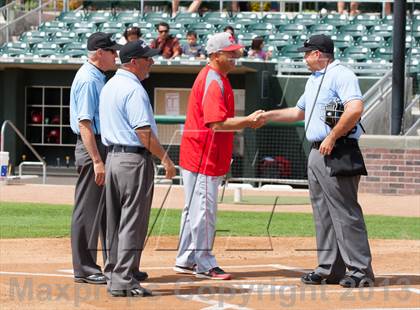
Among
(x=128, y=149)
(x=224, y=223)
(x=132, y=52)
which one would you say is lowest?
(x=224, y=223)

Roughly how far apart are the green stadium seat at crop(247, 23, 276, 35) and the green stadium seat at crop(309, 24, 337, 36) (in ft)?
3.79

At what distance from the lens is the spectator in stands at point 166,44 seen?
24609 millimetres

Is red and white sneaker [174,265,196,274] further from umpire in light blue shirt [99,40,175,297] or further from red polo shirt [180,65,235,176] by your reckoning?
umpire in light blue shirt [99,40,175,297]

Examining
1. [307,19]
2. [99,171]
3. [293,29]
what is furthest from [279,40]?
[99,171]

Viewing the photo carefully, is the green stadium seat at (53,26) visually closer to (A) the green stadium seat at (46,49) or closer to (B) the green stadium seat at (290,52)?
(A) the green stadium seat at (46,49)

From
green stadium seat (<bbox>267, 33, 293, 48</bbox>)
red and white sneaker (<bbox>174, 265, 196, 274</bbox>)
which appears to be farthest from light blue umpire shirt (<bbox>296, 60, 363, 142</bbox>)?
green stadium seat (<bbox>267, 33, 293, 48</bbox>)

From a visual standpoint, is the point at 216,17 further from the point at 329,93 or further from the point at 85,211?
the point at 85,211

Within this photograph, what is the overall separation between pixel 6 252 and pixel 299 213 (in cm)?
664

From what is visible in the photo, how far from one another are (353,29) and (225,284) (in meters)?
18.4

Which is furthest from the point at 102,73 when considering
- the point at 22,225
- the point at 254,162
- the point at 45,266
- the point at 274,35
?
the point at 274,35

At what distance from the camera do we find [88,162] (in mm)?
9023

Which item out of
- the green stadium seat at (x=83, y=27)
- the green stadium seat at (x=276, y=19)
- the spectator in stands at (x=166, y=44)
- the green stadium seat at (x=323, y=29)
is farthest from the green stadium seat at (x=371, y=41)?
the green stadium seat at (x=83, y=27)

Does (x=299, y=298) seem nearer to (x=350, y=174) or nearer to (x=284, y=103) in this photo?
(x=350, y=174)

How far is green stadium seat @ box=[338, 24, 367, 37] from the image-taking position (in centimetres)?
2631
